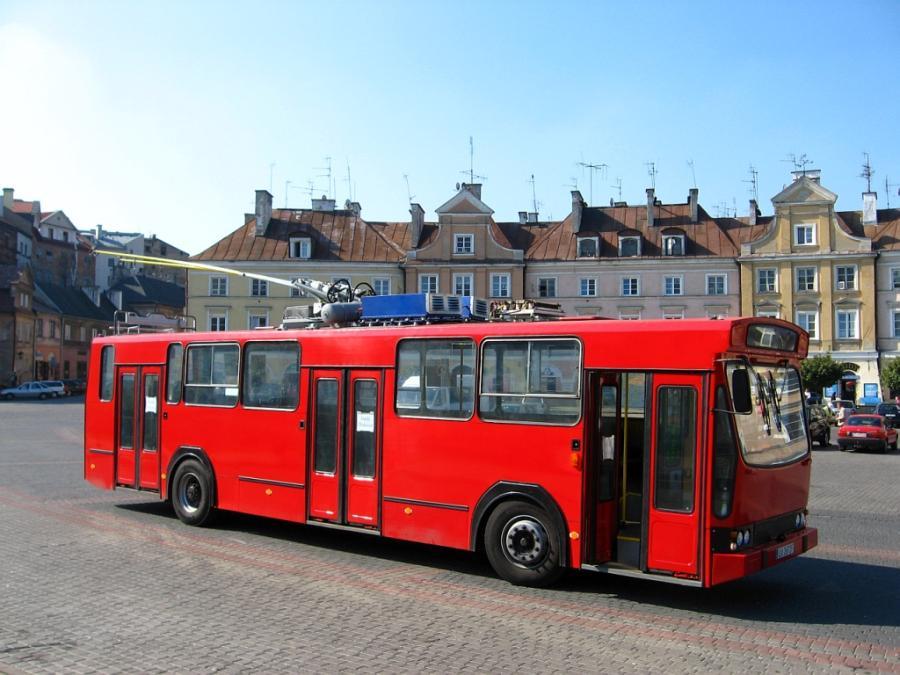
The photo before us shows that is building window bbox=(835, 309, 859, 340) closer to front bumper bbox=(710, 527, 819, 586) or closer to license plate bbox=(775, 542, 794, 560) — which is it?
front bumper bbox=(710, 527, 819, 586)

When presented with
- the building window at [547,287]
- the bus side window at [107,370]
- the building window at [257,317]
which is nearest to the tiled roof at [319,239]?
the building window at [257,317]

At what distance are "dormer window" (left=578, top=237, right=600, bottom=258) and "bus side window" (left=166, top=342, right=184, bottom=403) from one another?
5105cm

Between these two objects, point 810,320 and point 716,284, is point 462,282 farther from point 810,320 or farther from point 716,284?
point 810,320

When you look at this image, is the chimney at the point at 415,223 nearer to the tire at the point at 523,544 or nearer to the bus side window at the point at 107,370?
the bus side window at the point at 107,370

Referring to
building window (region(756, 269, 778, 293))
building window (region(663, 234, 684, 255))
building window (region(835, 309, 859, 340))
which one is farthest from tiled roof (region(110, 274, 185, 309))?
building window (region(835, 309, 859, 340))

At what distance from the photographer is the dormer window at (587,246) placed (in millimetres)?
63344

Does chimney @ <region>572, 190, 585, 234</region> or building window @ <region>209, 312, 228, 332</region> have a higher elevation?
chimney @ <region>572, 190, 585, 234</region>

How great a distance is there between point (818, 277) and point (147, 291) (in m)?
73.3

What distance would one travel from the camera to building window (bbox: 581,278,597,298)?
6278 cm

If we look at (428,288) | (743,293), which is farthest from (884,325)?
(428,288)

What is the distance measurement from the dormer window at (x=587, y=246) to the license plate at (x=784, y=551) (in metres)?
55.0

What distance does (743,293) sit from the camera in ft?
199

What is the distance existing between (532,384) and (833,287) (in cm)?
5476

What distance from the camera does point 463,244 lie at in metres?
62.7
